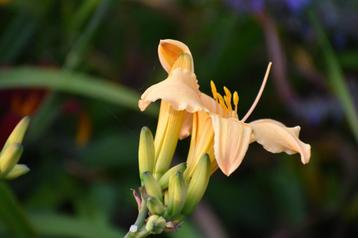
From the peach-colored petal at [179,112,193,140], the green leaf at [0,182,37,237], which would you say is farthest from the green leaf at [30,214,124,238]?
the peach-colored petal at [179,112,193,140]

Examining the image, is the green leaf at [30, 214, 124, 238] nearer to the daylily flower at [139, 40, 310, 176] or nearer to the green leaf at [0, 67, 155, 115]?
the green leaf at [0, 67, 155, 115]

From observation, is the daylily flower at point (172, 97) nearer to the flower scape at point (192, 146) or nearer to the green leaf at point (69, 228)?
the flower scape at point (192, 146)

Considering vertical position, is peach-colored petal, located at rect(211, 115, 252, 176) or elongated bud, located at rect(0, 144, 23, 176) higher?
elongated bud, located at rect(0, 144, 23, 176)

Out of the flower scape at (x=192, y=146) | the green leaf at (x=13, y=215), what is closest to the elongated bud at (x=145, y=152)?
the flower scape at (x=192, y=146)

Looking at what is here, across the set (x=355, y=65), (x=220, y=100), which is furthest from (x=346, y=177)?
(x=220, y=100)

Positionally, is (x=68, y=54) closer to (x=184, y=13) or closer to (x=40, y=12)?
(x=40, y=12)

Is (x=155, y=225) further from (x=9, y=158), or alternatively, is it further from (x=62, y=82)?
(x=62, y=82)
